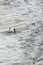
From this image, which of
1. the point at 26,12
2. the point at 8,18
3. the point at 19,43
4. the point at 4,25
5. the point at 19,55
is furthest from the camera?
the point at 26,12

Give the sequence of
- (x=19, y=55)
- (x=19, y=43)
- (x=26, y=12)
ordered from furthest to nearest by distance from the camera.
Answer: (x=26, y=12) < (x=19, y=43) < (x=19, y=55)

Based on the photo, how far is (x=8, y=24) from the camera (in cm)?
536

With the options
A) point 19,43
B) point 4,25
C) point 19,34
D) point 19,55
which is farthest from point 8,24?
point 19,55

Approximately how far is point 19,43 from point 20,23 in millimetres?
1005

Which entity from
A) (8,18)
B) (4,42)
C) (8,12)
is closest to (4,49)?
(4,42)

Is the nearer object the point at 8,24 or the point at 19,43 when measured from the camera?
the point at 19,43

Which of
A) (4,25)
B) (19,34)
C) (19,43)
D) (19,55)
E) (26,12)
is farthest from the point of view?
(26,12)

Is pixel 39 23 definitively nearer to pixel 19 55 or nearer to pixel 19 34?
pixel 19 34

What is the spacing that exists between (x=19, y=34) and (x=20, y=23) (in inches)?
23.4

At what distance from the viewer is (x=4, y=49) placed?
433 cm

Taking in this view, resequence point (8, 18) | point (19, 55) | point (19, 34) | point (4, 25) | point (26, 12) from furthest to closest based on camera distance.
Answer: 1. point (26, 12)
2. point (8, 18)
3. point (4, 25)
4. point (19, 34)
5. point (19, 55)

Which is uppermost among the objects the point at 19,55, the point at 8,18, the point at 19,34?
the point at 8,18

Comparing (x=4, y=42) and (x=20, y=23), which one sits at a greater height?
(x=20, y=23)

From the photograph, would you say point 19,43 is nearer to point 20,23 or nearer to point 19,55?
point 19,55
